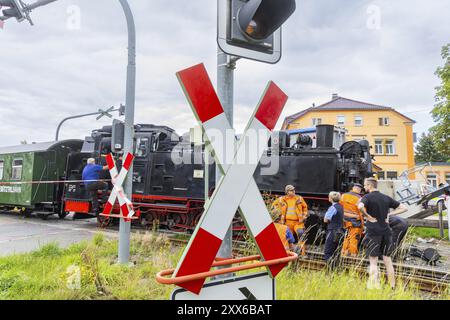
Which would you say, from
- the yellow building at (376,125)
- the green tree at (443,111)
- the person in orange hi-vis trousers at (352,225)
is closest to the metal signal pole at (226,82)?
the person in orange hi-vis trousers at (352,225)

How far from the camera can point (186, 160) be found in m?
10.3

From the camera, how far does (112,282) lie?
4.41 m

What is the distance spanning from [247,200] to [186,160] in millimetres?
8680

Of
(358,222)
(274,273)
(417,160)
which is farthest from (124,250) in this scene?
(417,160)

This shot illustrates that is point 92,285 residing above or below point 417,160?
below

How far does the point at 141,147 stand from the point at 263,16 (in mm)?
9448

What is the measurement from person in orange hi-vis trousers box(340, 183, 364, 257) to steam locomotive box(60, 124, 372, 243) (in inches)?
50.0

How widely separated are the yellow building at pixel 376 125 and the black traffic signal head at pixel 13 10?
111 ft

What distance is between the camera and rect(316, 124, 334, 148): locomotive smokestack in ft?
34.4

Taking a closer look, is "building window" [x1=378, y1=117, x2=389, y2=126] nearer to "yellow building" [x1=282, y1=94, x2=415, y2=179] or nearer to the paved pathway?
"yellow building" [x1=282, y1=94, x2=415, y2=179]

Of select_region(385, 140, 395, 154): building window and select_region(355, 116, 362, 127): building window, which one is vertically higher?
select_region(355, 116, 362, 127): building window

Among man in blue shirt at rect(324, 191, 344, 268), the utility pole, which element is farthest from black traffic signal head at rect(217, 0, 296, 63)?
man in blue shirt at rect(324, 191, 344, 268)

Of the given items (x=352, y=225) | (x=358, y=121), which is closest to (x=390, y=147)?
(x=358, y=121)
